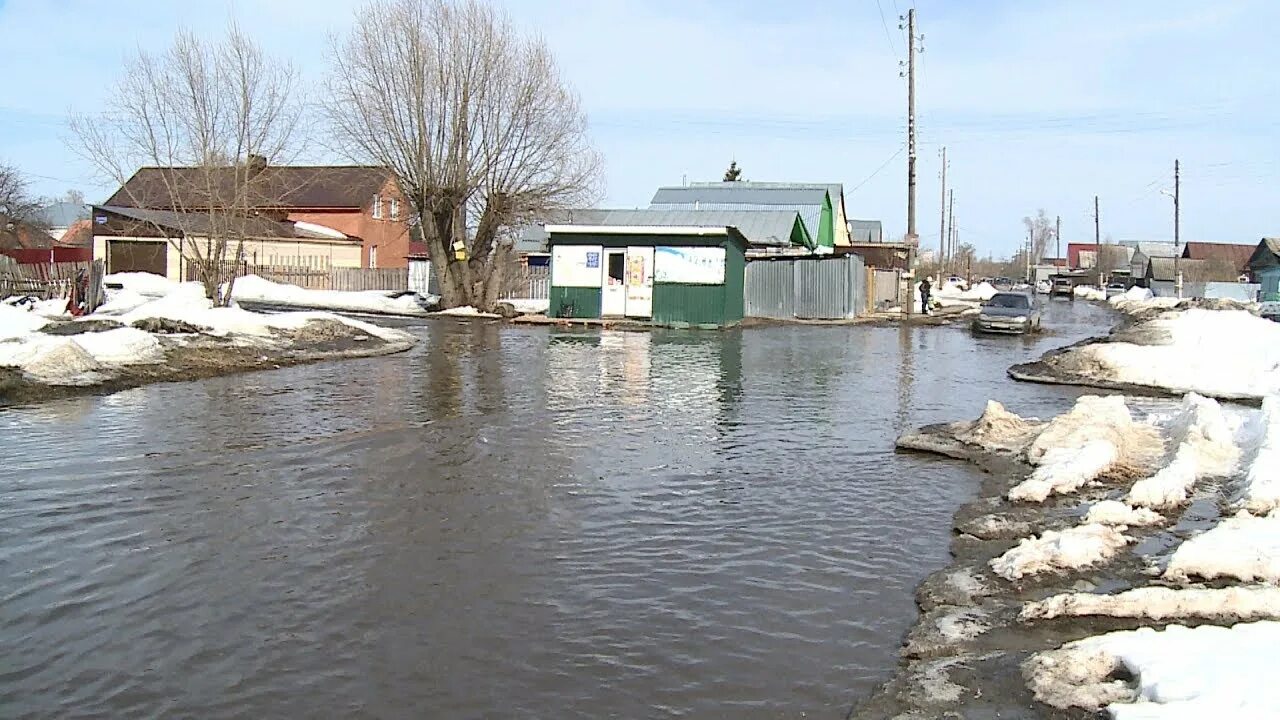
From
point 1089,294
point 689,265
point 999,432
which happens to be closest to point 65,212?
point 689,265

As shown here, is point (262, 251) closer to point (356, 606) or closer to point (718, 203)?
point (718, 203)

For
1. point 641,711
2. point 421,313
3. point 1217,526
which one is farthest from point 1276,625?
point 421,313

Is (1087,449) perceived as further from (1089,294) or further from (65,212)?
(65,212)

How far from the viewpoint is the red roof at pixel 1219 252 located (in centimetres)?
10369

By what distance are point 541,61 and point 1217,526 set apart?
3453cm

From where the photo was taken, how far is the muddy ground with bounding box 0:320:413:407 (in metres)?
14.8

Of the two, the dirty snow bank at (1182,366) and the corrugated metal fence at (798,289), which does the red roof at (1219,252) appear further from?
the dirty snow bank at (1182,366)

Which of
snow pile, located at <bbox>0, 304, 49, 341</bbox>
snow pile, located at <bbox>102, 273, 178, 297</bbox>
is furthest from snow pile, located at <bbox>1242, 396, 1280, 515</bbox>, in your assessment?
snow pile, located at <bbox>102, 273, 178, 297</bbox>

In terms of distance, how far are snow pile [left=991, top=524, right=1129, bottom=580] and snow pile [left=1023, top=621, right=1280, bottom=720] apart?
4.69 feet

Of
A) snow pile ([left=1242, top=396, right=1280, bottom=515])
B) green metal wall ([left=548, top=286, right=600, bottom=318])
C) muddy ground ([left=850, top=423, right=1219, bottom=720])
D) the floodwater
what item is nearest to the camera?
muddy ground ([left=850, top=423, right=1219, bottom=720])

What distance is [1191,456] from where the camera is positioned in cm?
995

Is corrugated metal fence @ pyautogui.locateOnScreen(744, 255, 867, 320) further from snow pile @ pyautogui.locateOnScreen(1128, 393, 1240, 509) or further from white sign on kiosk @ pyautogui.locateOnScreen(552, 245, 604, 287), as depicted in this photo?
snow pile @ pyautogui.locateOnScreen(1128, 393, 1240, 509)

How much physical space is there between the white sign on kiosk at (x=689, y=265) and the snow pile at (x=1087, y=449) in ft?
69.7

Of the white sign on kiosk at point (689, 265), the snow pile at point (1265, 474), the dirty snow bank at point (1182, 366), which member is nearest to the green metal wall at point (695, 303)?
the white sign on kiosk at point (689, 265)
